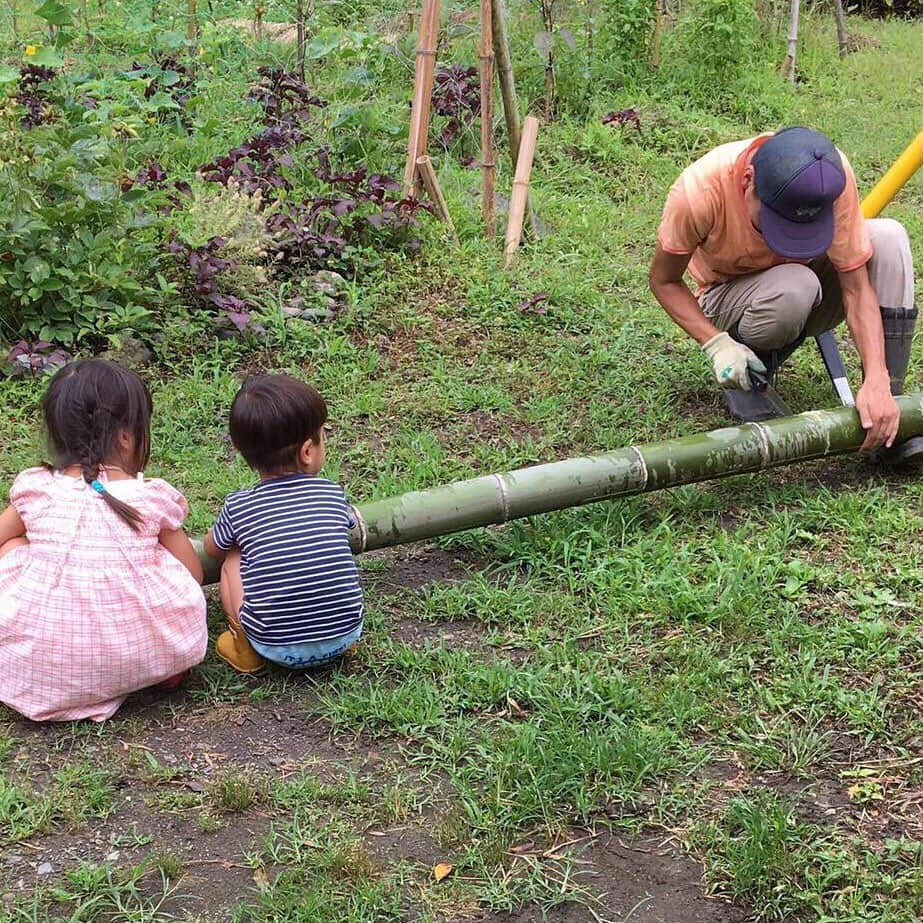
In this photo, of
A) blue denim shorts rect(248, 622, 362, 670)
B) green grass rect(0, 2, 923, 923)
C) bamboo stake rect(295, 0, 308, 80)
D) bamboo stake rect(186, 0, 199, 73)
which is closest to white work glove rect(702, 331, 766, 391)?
green grass rect(0, 2, 923, 923)

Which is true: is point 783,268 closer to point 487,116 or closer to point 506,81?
point 487,116

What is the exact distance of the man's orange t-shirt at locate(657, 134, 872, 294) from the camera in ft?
12.3

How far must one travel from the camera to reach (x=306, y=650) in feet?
9.74

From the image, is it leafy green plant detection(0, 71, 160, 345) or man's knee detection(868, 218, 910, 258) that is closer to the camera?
man's knee detection(868, 218, 910, 258)

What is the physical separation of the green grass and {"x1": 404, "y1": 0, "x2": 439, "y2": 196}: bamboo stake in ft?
1.27

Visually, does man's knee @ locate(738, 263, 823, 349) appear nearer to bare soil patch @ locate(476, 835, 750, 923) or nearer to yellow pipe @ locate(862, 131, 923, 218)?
yellow pipe @ locate(862, 131, 923, 218)

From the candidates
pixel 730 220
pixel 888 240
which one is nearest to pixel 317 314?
pixel 730 220

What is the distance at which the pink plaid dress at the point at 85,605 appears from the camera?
277cm

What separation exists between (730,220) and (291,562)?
1.87m

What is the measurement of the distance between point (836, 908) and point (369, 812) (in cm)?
97

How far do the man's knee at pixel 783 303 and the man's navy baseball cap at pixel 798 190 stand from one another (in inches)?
8.6

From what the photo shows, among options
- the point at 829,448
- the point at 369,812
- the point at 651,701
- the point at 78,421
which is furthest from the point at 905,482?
the point at 78,421

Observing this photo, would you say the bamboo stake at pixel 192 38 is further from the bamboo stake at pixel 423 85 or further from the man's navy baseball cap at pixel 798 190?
the man's navy baseball cap at pixel 798 190

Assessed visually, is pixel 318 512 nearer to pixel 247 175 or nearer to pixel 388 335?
pixel 388 335
